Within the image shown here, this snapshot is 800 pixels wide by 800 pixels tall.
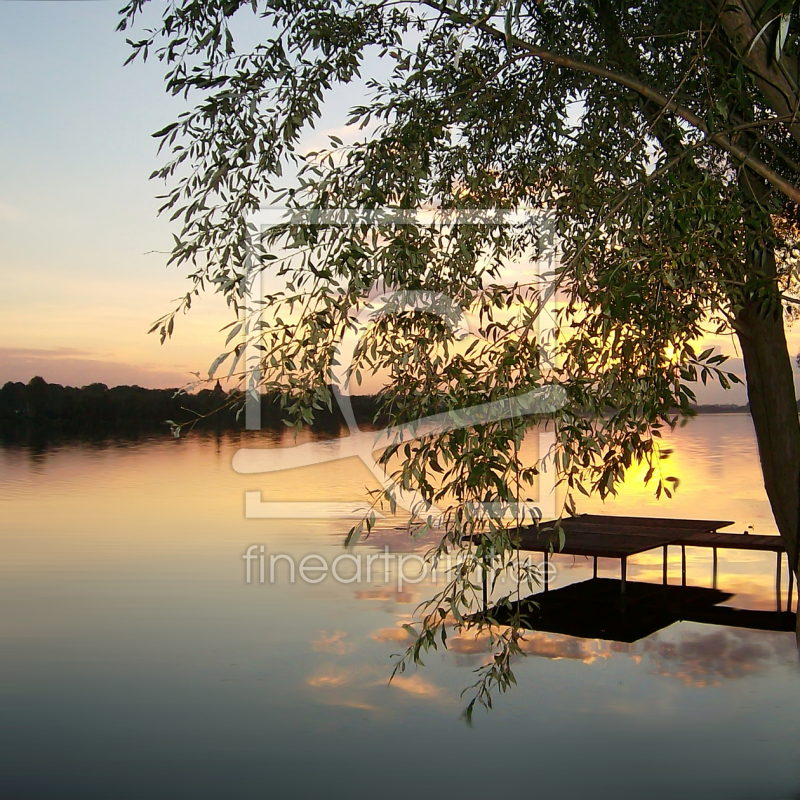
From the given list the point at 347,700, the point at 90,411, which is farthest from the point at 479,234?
the point at 90,411

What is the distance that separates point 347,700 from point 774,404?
6.16 metres

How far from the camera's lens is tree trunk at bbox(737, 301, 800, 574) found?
702 centimetres

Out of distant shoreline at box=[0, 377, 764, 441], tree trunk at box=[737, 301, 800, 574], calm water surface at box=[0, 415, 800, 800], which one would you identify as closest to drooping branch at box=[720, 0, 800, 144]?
tree trunk at box=[737, 301, 800, 574]

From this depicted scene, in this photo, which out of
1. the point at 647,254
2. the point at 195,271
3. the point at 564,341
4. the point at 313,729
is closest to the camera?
the point at 647,254

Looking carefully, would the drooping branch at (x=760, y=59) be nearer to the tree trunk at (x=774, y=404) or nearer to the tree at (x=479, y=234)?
the tree at (x=479, y=234)

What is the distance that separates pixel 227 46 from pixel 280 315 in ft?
6.22

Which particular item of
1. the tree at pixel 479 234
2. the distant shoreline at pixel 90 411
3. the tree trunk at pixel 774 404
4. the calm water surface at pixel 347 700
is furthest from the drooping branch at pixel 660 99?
the distant shoreline at pixel 90 411

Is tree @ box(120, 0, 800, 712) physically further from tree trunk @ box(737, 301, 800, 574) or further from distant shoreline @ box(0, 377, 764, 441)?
distant shoreline @ box(0, 377, 764, 441)

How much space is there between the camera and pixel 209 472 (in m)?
39.4

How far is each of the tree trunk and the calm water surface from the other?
3296 millimetres

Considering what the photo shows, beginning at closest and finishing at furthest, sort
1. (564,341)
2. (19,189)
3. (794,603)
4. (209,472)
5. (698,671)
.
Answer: (564,341) → (698,671) → (794,603) → (19,189) → (209,472)

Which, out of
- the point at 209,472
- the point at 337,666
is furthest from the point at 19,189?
the point at 209,472

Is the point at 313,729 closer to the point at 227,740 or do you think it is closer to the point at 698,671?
the point at 227,740

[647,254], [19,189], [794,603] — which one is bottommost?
[794,603]
